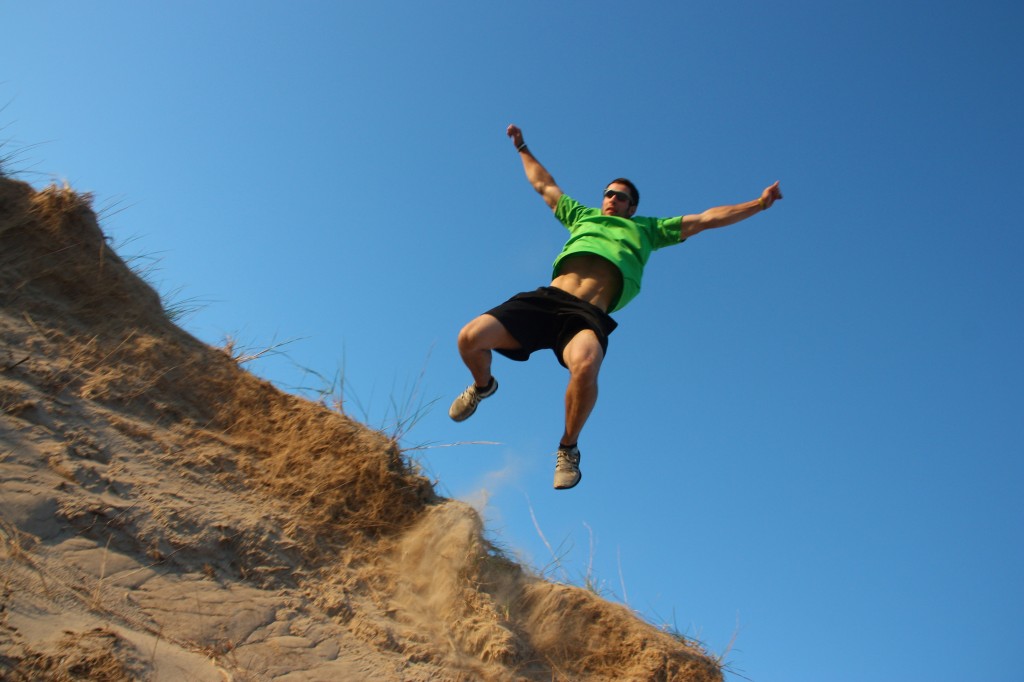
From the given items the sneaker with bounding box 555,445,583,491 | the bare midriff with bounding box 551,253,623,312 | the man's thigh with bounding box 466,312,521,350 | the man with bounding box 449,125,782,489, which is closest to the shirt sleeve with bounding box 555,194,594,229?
the man with bounding box 449,125,782,489

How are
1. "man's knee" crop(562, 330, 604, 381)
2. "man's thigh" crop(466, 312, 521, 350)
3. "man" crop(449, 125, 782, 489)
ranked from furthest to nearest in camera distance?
"man's thigh" crop(466, 312, 521, 350)
"man" crop(449, 125, 782, 489)
"man's knee" crop(562, 330, 604, 381)

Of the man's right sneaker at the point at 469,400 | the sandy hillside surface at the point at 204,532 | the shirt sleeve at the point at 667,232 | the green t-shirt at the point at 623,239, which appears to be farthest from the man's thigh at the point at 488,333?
the shirt sleeve at the point at 667,232

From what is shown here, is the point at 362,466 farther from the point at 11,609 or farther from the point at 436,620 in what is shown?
the point at 11,609

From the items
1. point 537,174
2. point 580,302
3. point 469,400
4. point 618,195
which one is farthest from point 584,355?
point 537,174

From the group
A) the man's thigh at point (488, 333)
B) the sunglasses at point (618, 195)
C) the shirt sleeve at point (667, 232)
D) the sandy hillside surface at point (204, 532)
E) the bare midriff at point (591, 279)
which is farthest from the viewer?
the sunglasses at point (618, 195)

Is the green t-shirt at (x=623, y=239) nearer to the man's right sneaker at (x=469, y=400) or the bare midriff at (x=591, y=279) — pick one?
the bare midriff at (x=591, y=279)

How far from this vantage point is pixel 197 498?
4141 millimetres

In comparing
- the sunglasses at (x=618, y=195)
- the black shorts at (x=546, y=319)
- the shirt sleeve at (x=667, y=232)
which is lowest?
the black shorts at (x=546, y=319)

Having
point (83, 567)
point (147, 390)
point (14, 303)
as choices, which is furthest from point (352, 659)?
point (14, 303)

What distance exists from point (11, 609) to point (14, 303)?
2840mm

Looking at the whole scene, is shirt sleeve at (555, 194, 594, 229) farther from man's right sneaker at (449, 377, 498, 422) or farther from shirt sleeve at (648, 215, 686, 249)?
man's right sneaker at (449, 377, 498, 422)

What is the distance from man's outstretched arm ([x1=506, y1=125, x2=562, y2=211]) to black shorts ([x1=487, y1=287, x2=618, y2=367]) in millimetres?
957

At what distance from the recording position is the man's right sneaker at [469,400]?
480 cm

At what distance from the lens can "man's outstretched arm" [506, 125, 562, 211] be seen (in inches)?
215
